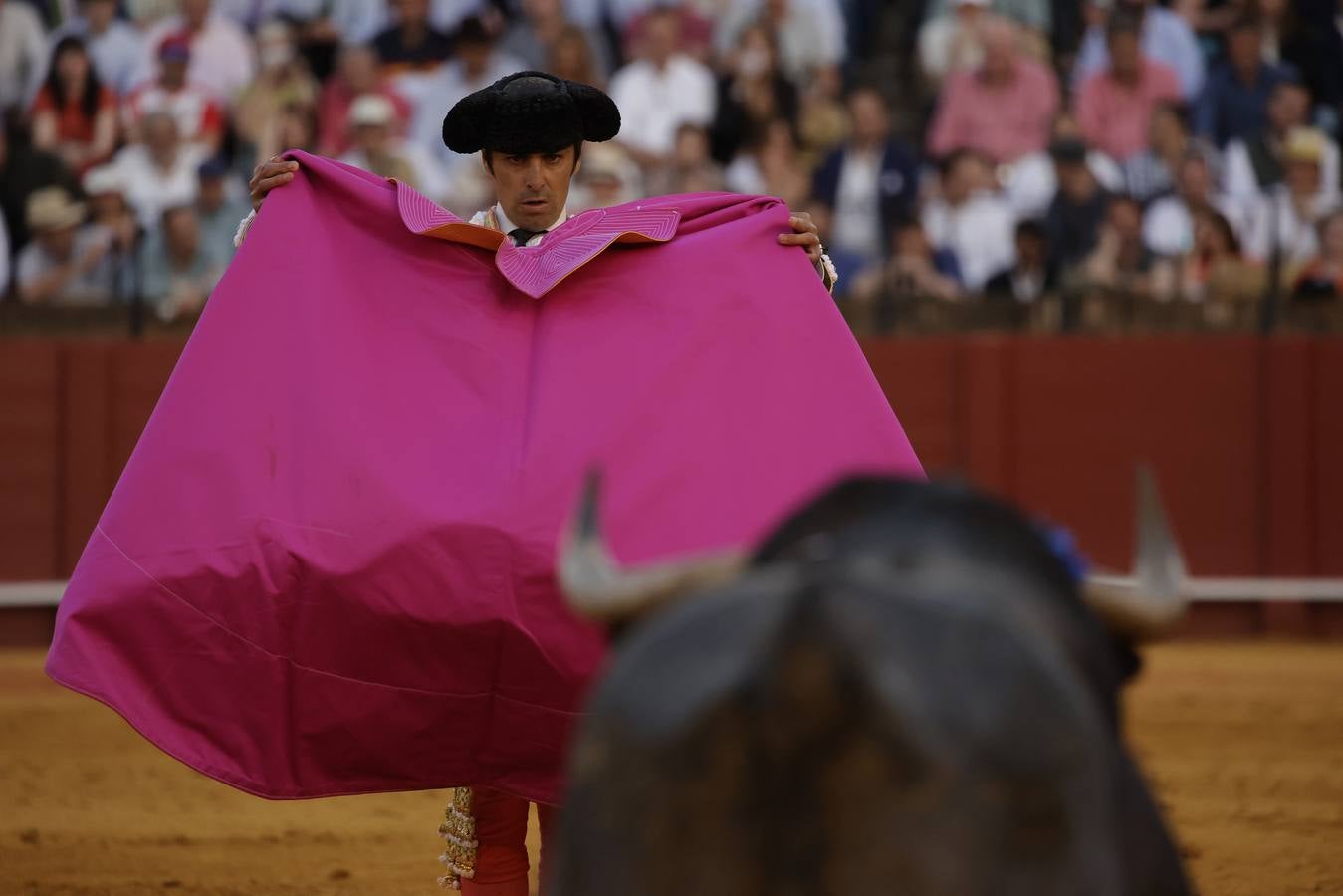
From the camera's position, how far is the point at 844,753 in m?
1.70

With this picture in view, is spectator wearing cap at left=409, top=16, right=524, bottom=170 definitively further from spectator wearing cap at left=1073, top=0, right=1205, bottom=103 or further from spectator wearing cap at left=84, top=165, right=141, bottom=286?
spectator wearing cap at left=1073, top=0, right=1205, bottom=103

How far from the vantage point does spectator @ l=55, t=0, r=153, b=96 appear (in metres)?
8.95

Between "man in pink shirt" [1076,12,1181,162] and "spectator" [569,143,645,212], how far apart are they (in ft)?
6.73

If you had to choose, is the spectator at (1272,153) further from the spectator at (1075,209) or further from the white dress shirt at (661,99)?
the white dress shirt at (661,99)

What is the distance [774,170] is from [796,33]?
111cm

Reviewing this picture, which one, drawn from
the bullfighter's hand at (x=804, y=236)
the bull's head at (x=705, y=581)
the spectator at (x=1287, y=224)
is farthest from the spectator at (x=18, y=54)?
the bull's head at (x=705, y=581)

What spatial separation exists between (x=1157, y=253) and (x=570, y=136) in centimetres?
510

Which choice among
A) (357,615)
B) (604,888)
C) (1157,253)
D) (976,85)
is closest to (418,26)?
(976,85)

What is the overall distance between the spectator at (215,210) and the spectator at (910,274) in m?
2.42

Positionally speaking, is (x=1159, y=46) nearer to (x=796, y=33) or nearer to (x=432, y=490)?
(x=796, y=33)

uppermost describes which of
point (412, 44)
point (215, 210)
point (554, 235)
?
point (412, 44)

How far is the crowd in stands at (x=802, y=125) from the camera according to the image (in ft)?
26.8

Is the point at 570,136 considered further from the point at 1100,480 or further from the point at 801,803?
the point at 1100,480

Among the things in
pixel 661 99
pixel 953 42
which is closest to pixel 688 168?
pixel 661 99
